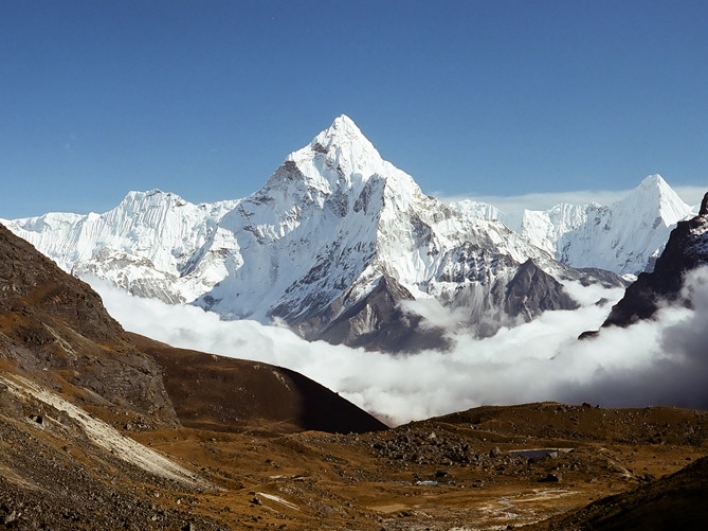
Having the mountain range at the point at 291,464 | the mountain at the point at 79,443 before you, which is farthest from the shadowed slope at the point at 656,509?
the mountain at the point at 79,443

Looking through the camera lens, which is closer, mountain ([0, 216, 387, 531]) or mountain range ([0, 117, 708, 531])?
mountain ([0, 216, 387, 531])

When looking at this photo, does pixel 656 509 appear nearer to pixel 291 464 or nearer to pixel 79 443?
pixel 79 443

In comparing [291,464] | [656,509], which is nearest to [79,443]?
[656,509]

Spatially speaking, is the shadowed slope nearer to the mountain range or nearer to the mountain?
the mountain range

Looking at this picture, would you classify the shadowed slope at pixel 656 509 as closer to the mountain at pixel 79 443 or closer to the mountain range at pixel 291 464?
the mountain range at pixel 291 464

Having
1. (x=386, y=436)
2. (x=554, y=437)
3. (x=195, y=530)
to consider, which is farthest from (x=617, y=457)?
(x=195, y=530)

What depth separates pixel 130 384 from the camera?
628 ft

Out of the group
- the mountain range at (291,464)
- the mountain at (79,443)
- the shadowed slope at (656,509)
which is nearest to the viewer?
the mountain at (79,443)

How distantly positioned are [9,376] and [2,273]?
299ft

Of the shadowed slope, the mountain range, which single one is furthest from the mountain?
the shadowed slope

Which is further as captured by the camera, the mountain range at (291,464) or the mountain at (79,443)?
the mountain range at (291,464)

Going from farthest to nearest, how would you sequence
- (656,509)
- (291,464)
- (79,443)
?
(291,464) < (79,443) < (656,509)

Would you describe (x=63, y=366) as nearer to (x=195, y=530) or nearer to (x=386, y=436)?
(x=386, y=436)

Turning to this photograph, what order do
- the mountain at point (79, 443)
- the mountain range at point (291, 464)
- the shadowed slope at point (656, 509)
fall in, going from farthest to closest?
1. the mountain range at point (291, 464)
2. the shadowed slope at point (656, 509)
3. the mountain at point (79, 443)
